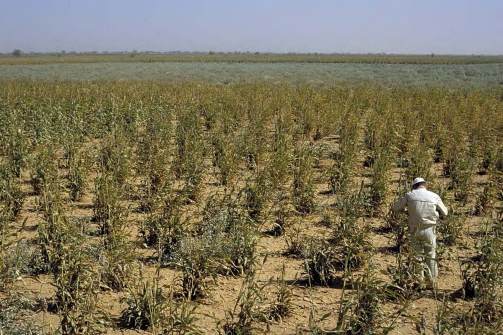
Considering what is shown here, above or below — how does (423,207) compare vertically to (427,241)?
above

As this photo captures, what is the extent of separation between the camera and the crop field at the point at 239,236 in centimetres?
451

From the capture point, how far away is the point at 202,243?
5246mm

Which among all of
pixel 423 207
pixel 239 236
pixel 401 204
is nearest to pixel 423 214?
Answer: pixel 423 207

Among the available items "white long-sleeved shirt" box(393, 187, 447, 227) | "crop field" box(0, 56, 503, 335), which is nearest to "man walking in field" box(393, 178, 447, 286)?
"white long-sleeved shirt" box(393, 187, 447, 227)

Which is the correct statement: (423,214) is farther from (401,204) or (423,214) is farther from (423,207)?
(401,204)

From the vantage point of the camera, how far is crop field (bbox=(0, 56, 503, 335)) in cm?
451

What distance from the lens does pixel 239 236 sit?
564 centimetres

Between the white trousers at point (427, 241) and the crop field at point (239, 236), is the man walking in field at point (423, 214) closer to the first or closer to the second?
the white trousers at point (427, 241)

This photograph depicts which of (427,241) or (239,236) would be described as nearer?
(427,241)

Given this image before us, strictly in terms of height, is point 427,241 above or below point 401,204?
below

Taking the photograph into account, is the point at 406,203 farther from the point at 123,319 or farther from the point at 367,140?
the point at 367,140

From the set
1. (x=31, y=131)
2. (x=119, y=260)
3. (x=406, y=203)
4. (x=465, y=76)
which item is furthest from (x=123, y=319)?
(x=465, y=76)

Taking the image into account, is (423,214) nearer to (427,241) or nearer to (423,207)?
(423,207)

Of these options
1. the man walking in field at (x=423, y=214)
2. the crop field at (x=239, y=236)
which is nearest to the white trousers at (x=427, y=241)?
the man walking in field at (x=423, y=214)
